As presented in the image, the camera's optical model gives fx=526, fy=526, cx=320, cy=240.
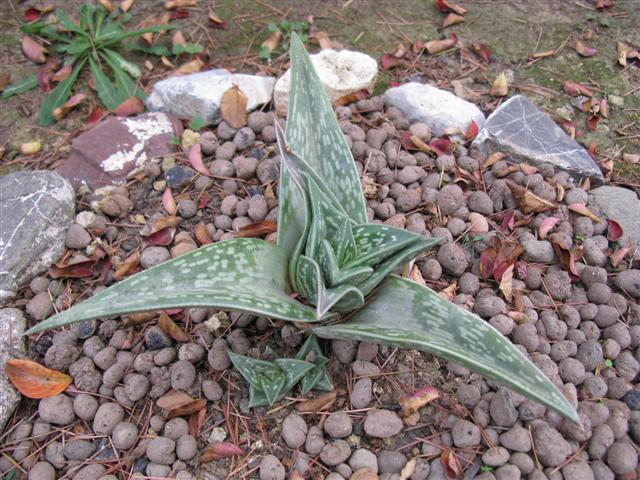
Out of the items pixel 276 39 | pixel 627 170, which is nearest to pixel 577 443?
pixel 627 170

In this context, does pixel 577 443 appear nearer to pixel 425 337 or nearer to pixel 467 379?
pixel 467 379

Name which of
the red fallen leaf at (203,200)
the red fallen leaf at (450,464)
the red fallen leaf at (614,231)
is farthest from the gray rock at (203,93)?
the red fallen leaf at (450,464)

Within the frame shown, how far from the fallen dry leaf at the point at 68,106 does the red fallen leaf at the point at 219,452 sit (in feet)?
5.73

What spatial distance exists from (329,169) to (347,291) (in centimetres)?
51

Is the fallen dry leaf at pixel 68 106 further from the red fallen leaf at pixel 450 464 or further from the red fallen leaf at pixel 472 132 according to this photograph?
the red fallen leaf at pixel 450 464

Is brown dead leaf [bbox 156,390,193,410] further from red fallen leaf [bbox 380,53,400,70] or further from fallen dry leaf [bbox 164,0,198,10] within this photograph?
fallen dry leaf [bbox 164,0,198,10]

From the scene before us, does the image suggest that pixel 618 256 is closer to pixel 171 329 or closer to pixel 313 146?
pixel 313 146

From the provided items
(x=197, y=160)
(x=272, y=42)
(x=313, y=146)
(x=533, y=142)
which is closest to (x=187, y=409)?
(x=313, y=146)

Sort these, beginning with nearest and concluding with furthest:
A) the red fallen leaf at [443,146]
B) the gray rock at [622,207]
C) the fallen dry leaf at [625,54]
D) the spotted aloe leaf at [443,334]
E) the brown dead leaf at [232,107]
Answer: the spotted aloe leaf at [443,334], the gray rock at [622,207], the red fallen leaf at [443,146], the brown dead leaf at [232,107], the fallen dry leaf at [625,54]

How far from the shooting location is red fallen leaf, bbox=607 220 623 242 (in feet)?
6.43

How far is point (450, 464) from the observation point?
146 cm

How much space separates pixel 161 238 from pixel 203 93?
0.72m

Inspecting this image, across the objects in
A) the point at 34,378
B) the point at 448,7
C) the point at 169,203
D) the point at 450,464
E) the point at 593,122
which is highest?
the point at 448,7

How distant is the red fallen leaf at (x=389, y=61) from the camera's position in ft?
8.51
